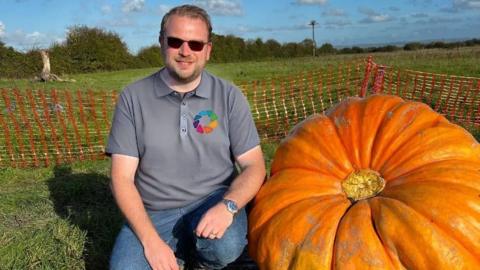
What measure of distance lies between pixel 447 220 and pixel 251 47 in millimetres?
55868

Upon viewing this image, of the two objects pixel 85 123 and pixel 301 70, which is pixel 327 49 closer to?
pixel 301 70

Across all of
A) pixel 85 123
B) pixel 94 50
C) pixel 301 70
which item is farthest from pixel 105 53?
pixel 85 123

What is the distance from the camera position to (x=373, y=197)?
2496mm

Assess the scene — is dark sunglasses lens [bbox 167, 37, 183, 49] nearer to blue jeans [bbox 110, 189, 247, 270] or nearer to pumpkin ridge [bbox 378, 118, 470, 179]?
blue jeans [bbox 110, 189, 247, 270]

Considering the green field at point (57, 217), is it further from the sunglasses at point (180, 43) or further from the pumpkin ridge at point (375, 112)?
the pumpkin ridge at point (375, 112)

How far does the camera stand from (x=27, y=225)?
13.8 ft

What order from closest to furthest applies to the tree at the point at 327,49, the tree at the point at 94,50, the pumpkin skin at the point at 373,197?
the pumpkin skin at the point at 373,197, the tree at the point at 94,50, the tree at the point at 327,49

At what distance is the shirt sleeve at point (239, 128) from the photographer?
3041 mm

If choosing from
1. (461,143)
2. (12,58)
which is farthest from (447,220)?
(12,58)

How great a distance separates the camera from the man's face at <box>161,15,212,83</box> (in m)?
2.83

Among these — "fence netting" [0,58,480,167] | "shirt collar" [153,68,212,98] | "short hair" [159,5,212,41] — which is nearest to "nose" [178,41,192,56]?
"short hair" [159,5,212,41]

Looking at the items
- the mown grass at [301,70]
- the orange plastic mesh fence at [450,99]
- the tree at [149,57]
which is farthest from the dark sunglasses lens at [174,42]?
the tree at [149,57]

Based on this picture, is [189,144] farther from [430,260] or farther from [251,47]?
[251,47]

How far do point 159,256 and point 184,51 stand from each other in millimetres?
1099
